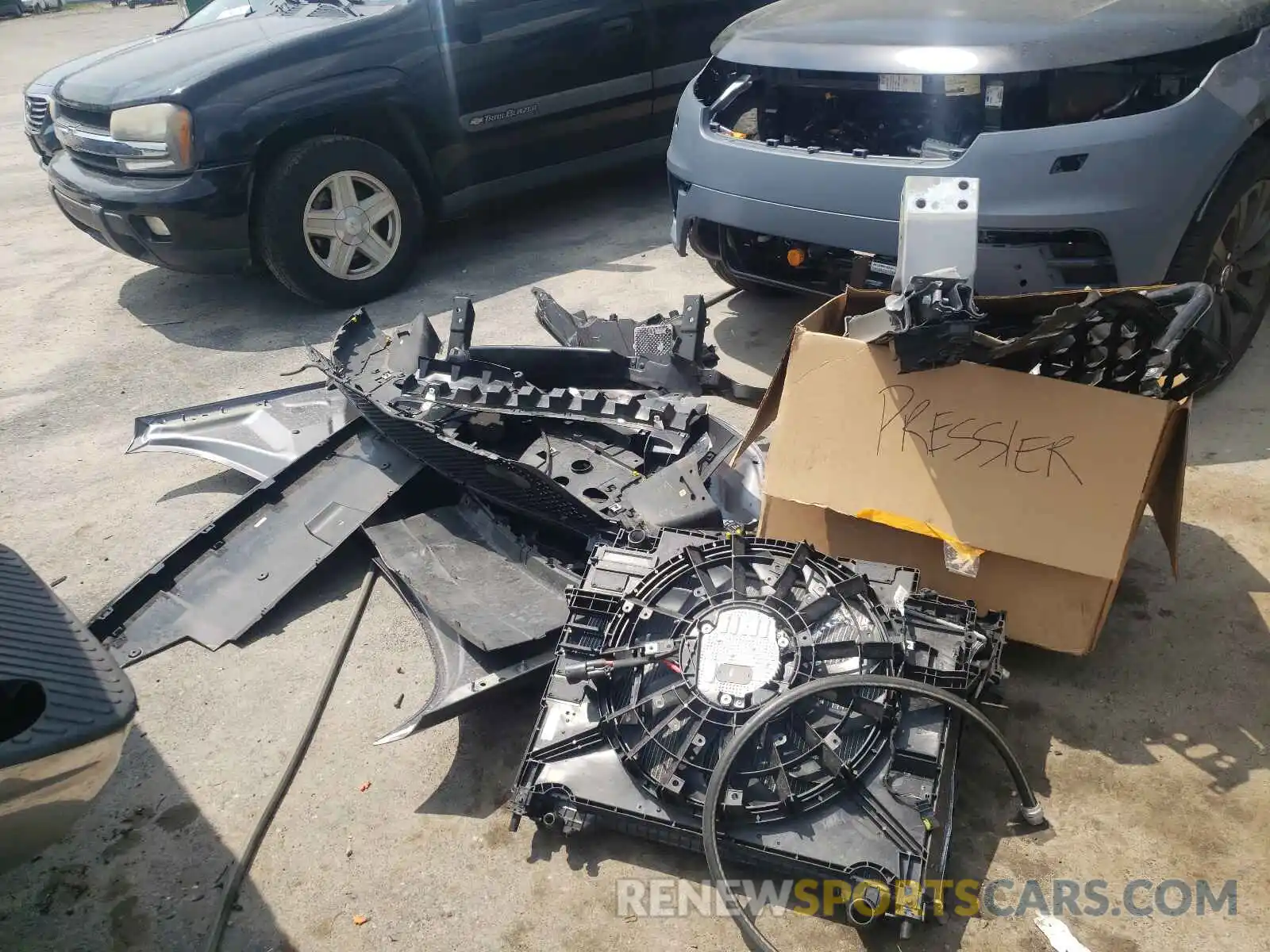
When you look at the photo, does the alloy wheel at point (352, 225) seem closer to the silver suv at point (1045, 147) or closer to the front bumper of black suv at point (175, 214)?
the front bumper of black suv at point (175, 214)

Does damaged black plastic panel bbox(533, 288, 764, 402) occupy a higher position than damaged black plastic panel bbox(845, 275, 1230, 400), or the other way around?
damaged black plastic panel bbox(845, 275, 1230, 400)

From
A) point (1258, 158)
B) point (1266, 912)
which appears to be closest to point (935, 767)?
point (1266, 912)

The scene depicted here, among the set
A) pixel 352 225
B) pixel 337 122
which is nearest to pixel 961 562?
pixel 352 225

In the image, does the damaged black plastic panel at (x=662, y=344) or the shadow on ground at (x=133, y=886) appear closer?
the shadow on ground at (x=133, y=886)

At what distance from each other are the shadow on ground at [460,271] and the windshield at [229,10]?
1.51 m

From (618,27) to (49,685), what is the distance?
4.95m

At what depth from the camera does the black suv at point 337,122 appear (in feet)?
14.9

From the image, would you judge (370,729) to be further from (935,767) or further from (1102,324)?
(1102,324)

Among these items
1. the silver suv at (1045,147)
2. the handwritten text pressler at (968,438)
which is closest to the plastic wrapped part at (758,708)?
the handwritten text pressler at (968,438)

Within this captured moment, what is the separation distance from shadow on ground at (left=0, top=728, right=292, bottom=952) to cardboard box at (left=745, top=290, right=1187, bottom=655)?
1.78m

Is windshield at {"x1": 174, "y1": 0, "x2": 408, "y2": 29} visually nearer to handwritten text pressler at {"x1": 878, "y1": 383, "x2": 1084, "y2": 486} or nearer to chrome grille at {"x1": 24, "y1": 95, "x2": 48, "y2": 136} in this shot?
chrome grille at {"x1": 24, "y1": 95, "x2": 48, "y2": 136}

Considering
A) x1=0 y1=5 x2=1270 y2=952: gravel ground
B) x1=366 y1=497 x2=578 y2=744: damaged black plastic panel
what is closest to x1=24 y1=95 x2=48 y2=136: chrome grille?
x1=0 y1=5 x2=1270 y2=952: gravel ground

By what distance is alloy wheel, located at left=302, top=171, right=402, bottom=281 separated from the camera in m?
4.84

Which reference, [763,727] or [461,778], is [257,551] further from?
[763,727]
